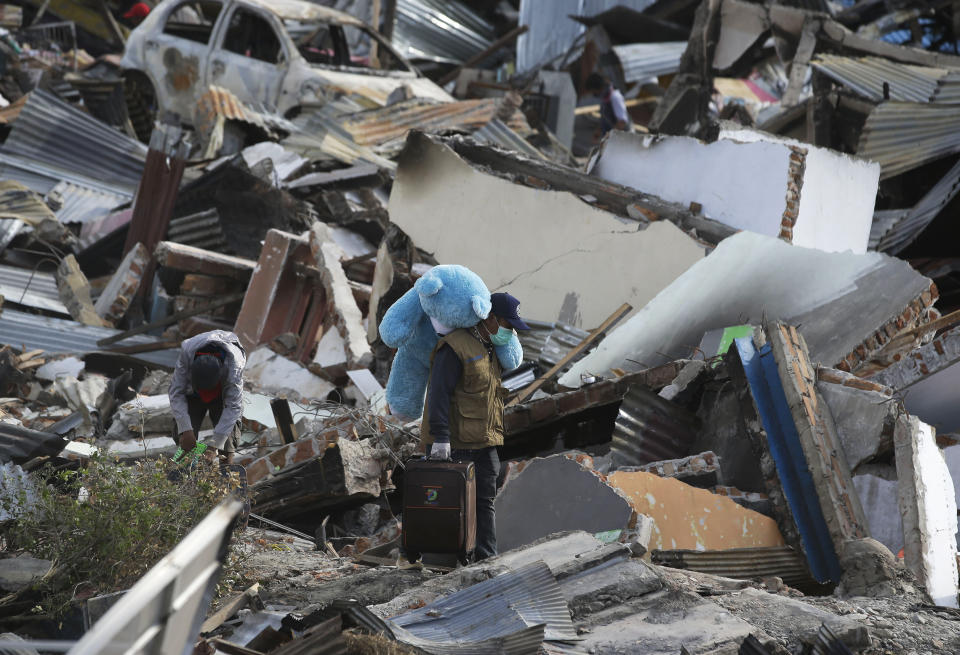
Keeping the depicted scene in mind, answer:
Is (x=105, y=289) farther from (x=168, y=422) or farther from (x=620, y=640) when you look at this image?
(x=620, y=640)

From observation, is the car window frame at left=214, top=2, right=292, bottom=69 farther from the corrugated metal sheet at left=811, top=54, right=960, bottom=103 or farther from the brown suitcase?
the brown suitcase

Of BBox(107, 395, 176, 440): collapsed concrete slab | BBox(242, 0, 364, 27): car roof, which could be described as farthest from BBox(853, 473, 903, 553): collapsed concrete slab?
BBox(242, 0, 364, 27): car roof

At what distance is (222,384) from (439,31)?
18.0m

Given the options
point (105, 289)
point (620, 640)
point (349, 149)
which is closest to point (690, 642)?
point (620, 640)

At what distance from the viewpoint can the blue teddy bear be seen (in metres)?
4.56

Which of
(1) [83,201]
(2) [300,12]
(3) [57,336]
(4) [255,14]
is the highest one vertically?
(2) [300,12]

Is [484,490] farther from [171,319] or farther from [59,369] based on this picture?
[171,319]

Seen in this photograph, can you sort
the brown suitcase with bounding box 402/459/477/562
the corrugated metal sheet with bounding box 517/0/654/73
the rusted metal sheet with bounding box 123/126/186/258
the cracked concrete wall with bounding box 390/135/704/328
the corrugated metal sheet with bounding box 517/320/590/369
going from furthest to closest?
the corrugated metal sheet with bounding box 517/0/654/73
the rusted metal sheet with bounding box 123/126/186/258
the cracked concrete wall with bounding box 390/135/704/328
the corrugated metal sheet with bounding box 517/320/590/369
the brown suitcase with bounding box 402/459/477/562

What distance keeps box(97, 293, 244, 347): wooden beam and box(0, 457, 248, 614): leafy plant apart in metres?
5.02

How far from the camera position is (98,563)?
396 cm

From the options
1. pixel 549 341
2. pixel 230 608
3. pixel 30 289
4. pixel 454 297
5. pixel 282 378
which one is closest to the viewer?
pixel 230 608

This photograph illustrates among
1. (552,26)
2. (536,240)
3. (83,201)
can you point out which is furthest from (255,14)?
(552,26)

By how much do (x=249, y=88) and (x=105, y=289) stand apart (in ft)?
13.2

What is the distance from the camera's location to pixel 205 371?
17.7 ft
